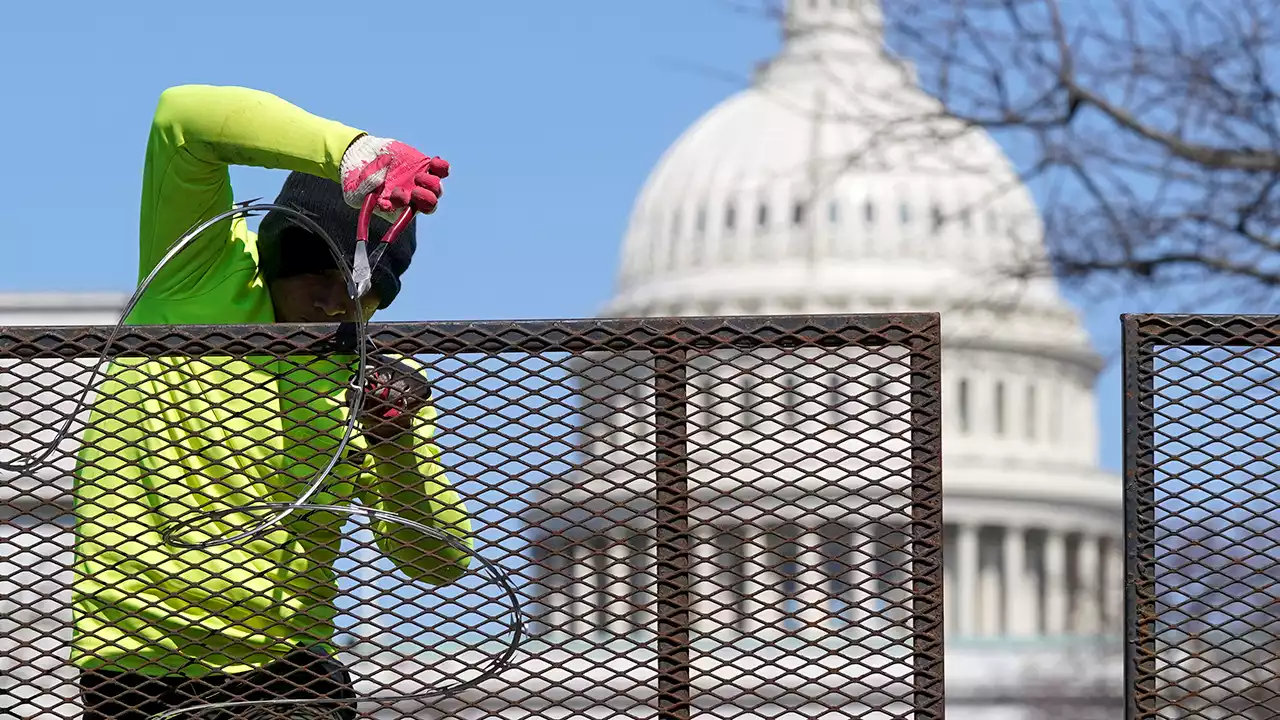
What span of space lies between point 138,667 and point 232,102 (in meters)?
0.73

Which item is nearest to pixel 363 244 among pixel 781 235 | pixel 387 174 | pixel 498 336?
pixel 387 174

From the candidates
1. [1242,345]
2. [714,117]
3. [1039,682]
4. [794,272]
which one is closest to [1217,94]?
[1242,345]

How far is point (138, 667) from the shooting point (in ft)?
8.43

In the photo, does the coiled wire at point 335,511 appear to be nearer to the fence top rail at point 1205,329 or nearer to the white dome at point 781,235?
the fence top rail at point 1205,329

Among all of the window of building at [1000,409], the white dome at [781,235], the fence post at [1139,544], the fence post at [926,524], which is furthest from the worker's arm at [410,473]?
the window of building at [1000,409]

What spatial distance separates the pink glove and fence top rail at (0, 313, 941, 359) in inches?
6.1

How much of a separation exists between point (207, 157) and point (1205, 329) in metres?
1.30

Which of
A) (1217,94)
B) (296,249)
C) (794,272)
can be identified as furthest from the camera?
(794,272)

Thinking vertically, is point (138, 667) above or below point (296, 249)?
below

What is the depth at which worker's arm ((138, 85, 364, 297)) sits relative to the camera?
2477mm

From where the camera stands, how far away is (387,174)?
7.81 feet

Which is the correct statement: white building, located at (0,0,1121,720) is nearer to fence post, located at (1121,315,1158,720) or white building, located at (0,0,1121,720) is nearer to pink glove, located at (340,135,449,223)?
fence post, located at (1121,315,1158,720)

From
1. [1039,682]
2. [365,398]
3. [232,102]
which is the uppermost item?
[232,102]

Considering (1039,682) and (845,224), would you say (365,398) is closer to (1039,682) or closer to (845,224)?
(1039,682)
